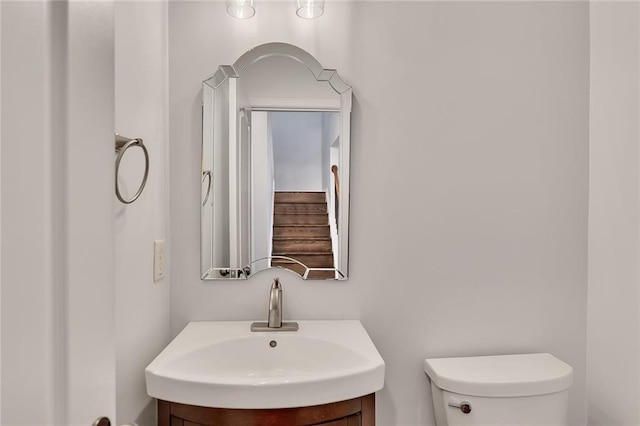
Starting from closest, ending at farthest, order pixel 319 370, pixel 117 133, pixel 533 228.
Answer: pixel 117 133 → pixel 319 370 → pixel 533 228

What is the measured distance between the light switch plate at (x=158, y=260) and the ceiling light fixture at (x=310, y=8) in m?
0.91

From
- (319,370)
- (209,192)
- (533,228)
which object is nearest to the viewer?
(319,370)

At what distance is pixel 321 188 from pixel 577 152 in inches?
38.7

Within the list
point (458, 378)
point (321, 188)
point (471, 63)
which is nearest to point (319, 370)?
point (458, 378)

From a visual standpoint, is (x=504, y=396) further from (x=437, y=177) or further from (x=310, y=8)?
(x=310, y=8)

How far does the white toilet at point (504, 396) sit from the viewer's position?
1.34 meters

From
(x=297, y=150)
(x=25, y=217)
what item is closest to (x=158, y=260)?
(x=297, y=150)

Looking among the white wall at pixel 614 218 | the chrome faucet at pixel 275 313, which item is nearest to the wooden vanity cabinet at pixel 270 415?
the chrome faucet at pixel 275 313

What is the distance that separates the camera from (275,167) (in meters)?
1.54

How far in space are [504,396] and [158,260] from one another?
3.86 feet

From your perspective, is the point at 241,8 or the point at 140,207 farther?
the point at 241,8

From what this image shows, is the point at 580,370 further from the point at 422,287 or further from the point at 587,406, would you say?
the point at 422,287

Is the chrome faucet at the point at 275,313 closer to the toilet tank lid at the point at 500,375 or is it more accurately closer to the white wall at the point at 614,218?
the toilet tank lid at the point at 500,375

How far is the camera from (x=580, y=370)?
162 centimetres
